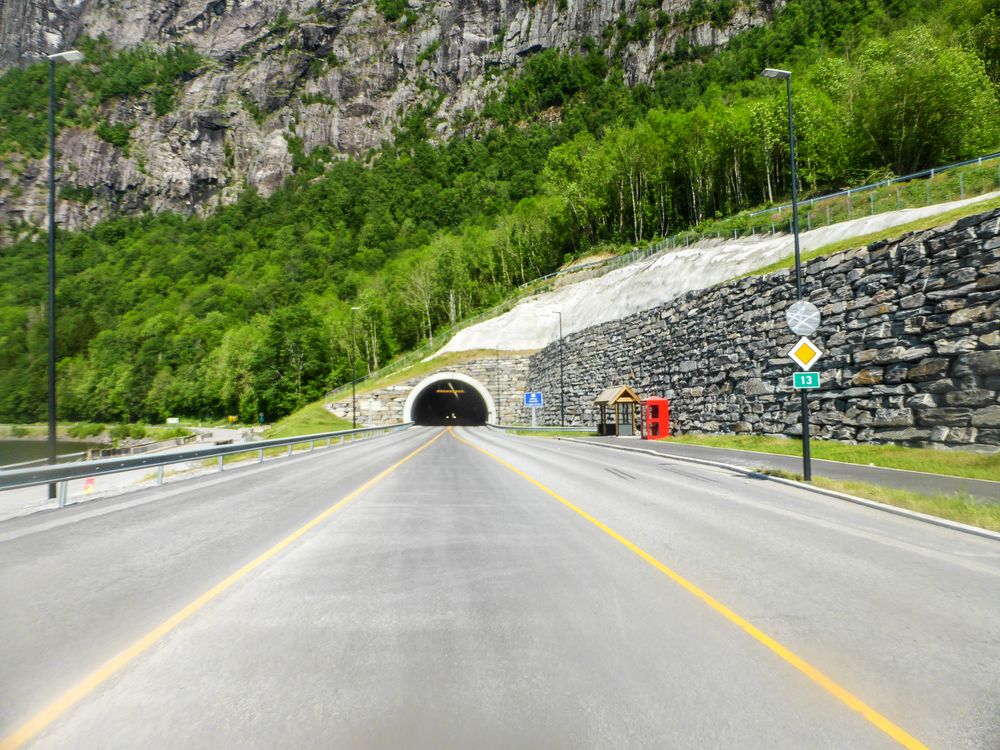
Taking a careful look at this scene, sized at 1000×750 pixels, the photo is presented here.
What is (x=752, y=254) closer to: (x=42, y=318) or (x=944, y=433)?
(x=944, y=433)

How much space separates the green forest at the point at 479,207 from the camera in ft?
159

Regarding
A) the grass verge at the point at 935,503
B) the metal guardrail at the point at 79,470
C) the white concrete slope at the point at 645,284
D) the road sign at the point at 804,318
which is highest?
the white concrete slope at the point at 645,284

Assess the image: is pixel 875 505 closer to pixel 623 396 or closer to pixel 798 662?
pixel 798 662

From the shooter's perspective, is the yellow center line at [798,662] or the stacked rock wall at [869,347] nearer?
the yellow center line at [798,662]

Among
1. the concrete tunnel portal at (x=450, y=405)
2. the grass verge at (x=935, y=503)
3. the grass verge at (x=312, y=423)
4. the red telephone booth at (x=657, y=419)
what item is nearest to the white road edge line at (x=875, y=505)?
the grass verge at (x=935, y=503)

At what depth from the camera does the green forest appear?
48562mm

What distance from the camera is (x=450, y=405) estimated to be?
94.5 m

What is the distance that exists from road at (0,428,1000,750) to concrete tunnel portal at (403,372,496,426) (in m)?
55.7

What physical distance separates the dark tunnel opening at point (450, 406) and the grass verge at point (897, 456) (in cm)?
5769

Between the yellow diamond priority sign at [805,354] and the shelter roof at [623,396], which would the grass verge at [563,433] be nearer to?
the shelter roof at [623,396]

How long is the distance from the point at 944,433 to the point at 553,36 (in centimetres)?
21749

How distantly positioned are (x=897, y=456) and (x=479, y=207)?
138001 millimetres

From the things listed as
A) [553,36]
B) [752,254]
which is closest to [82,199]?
[553,36]

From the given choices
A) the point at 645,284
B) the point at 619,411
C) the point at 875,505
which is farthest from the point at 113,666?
the point at 645,284
